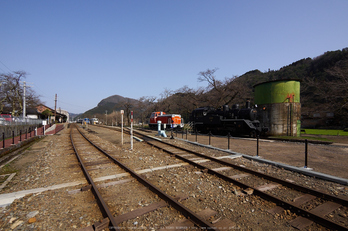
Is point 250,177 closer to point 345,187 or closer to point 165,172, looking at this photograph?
point 345,187

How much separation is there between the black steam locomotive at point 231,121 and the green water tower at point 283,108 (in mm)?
1255

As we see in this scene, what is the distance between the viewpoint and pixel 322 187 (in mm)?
4797

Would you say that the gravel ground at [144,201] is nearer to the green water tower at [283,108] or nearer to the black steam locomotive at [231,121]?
the black steam locomotive at [231,121]

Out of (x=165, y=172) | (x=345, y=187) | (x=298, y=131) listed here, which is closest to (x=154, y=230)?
(x=165, y=172)

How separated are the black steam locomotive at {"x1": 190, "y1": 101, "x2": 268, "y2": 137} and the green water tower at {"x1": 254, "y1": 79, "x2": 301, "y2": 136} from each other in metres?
1.25

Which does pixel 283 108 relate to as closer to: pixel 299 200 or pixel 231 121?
pixel 231 121

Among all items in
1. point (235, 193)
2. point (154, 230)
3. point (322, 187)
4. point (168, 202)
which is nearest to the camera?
point (154, 230)

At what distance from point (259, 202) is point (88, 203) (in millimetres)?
3779

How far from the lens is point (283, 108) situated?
54.0 ft

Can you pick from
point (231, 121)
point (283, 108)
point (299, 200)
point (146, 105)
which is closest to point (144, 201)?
point (299, 200)

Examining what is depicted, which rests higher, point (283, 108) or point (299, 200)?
point (283, 108)

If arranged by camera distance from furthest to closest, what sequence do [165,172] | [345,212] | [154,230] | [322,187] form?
[165,172] < [322,187] < [345,212] < [154,230]

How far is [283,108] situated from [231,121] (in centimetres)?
472

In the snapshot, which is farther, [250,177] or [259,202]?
[250,177]
